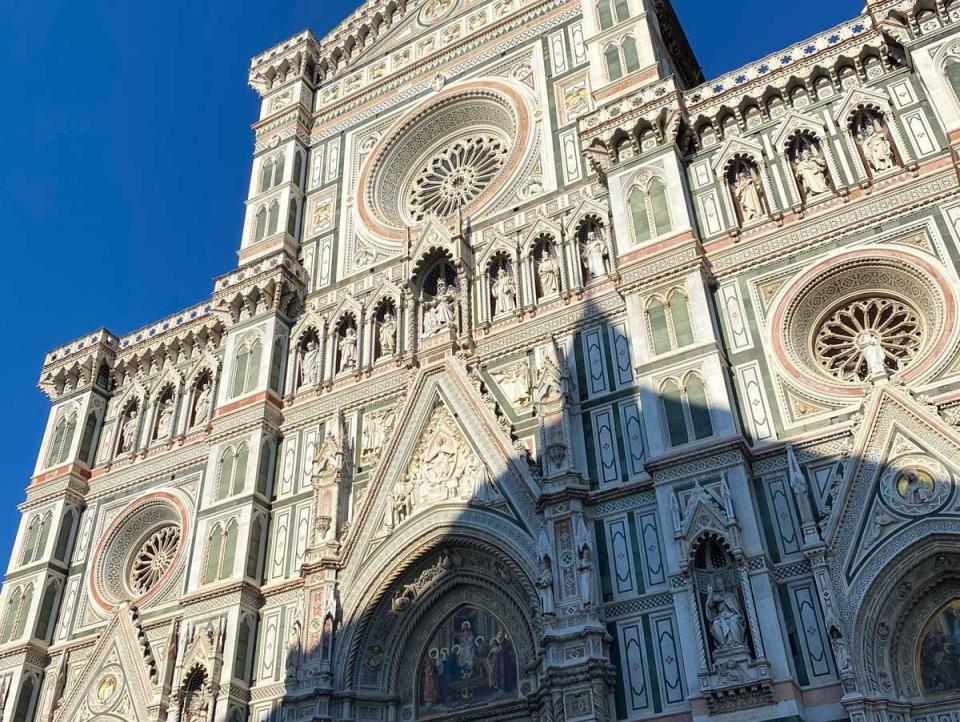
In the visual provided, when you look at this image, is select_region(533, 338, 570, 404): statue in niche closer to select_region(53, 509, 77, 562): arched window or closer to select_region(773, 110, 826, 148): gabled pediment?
select_region(773, 110, 826, 148): gabled pediment

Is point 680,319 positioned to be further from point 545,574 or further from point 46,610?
point 46,610

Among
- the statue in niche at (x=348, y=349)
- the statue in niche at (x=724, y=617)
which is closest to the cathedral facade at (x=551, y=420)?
the statue in niche at (x=724, y=617)

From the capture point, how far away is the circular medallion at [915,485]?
482 inches

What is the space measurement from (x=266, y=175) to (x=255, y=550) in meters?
10.00

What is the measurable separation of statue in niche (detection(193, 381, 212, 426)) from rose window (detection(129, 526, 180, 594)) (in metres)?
2.36

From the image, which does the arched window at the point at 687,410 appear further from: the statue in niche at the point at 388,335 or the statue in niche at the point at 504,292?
the statue in niche at the point at 388,335

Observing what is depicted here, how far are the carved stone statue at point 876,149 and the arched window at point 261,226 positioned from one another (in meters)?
13.0

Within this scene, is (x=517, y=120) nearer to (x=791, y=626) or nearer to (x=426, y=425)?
(x=426, y=425)

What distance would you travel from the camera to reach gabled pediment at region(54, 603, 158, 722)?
17250 mm

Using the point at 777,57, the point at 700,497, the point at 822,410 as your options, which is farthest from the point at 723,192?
the point at 700,497

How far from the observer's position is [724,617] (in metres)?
12.4

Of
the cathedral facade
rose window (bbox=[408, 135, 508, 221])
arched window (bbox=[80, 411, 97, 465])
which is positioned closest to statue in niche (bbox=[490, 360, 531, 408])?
the cathedral facade

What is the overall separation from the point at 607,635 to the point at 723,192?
7.68 meters

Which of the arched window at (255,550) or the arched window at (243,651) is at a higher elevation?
the arched window at (255,550)
